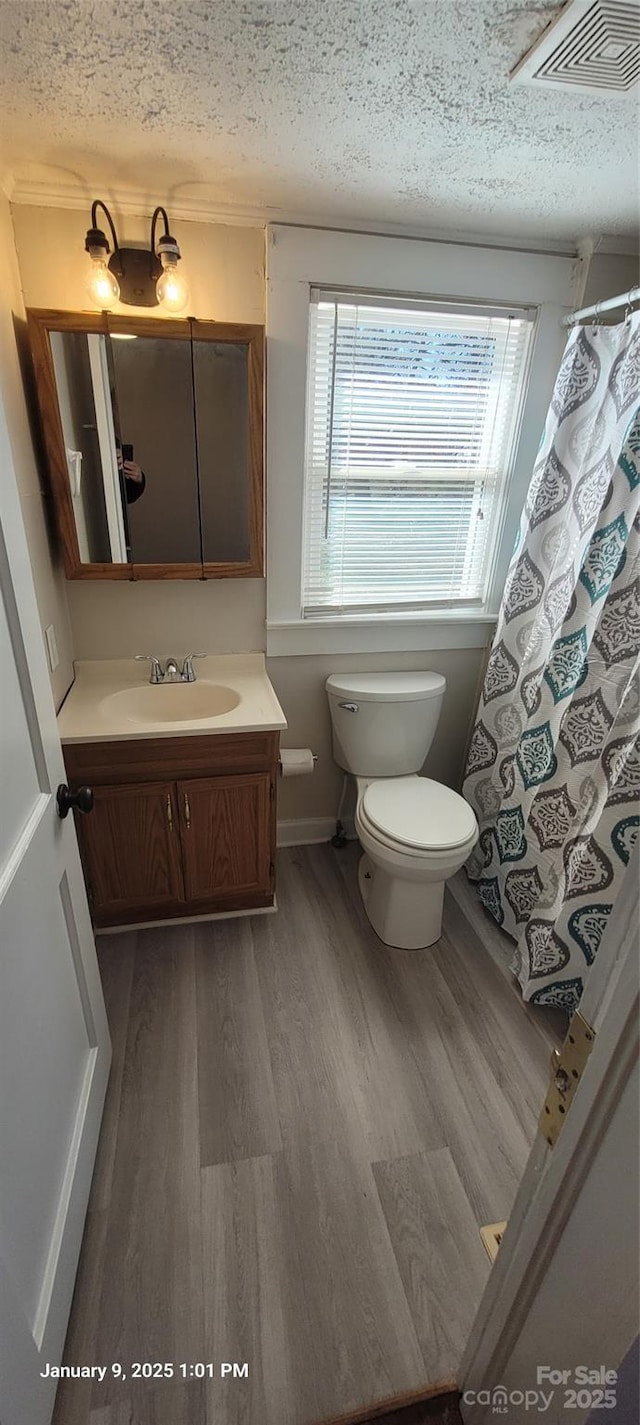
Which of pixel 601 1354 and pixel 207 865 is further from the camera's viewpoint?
pixel 207 865

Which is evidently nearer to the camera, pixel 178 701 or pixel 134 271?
pixel 134 271

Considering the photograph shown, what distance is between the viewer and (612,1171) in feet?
2.03

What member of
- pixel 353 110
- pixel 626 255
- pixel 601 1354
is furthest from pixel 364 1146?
pixel 626 255

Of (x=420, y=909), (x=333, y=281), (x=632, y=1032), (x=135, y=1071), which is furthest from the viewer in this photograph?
(x=420, y=909)

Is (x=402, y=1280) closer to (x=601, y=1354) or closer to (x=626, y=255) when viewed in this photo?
(x=601, y=1354)

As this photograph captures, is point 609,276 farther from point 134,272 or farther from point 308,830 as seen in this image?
point 308,830

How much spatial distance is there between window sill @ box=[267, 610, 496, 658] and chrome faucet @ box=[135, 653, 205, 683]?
298 mm

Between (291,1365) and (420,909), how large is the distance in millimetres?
1087

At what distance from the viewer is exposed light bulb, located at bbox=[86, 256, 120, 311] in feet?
4.97

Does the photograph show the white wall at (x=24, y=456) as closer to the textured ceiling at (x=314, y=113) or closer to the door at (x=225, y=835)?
the textured ceiling at (x=314, y=113)

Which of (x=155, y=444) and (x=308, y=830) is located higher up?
(x=155, y=444)

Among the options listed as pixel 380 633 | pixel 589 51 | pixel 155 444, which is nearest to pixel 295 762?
pixel 380 633

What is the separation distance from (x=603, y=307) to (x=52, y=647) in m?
1.84

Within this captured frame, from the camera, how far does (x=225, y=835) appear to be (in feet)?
6.19
